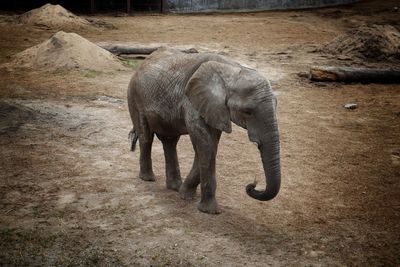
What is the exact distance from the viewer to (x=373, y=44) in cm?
1464

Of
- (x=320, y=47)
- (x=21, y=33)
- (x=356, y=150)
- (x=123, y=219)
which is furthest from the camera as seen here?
(x=21, y=33)

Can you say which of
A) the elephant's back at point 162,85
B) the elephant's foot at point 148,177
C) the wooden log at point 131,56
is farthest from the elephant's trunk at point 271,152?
the wooden log at point 131,56

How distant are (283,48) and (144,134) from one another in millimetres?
11959

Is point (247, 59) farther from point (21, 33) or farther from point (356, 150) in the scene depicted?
point (21, 33)

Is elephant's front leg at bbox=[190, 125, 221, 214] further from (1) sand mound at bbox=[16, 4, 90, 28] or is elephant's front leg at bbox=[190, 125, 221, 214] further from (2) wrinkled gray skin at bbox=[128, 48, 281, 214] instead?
(1) sand mound at bbox=[16, 4, 90, 28]

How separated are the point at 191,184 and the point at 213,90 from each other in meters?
1.42

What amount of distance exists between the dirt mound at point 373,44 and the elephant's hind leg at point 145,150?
10.6 m

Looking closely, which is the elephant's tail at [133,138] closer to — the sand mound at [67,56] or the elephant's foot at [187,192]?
the elephant's foot at [187,192]

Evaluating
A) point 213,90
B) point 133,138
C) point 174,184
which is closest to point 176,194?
point 174,184

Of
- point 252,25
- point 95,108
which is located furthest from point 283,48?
point 95,108

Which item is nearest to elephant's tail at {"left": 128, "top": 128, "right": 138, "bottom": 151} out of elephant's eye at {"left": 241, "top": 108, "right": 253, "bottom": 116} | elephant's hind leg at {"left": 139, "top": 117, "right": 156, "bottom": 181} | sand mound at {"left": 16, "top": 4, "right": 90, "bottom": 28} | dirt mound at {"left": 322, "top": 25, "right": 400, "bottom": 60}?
elephant's hind leg at {"left": 139, "top": 117, "right": 156, "bottom": 181}

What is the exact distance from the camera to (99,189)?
5934 mm

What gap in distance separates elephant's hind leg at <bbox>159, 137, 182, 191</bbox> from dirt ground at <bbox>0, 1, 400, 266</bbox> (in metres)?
0.13

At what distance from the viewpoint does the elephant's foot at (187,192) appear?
5.69 metres
